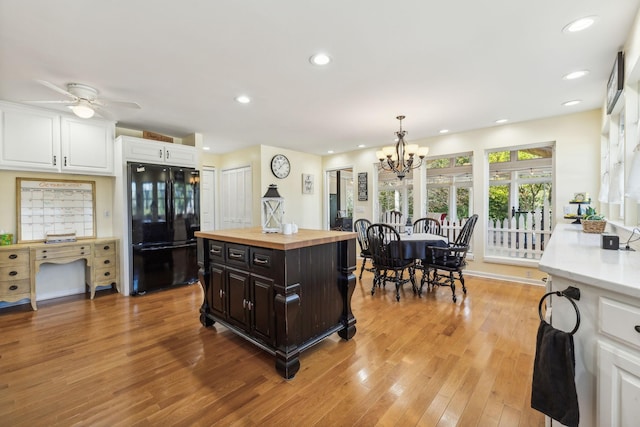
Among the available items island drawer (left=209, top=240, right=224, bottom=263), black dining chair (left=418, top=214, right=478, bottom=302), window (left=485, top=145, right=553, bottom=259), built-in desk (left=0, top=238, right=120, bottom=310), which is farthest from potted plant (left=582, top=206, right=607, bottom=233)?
built-in desk (left=0, top=238, right=120, bottom=310)

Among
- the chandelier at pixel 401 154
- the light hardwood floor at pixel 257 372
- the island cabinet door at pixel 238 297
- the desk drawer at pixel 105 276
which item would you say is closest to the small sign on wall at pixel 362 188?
the chandelier at pixel 401 154

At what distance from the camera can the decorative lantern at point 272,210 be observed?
2525mm

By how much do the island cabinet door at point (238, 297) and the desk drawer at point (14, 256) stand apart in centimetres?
280

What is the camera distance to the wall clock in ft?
19.0

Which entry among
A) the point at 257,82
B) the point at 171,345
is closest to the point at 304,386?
the point at 171,345

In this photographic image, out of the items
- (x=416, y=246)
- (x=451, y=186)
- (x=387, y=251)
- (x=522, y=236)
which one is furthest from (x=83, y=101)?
(x=451, y=186)

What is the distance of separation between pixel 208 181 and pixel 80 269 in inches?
123

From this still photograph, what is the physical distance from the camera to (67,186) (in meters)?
3.89

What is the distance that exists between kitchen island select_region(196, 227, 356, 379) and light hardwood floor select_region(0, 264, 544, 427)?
6.3 inches

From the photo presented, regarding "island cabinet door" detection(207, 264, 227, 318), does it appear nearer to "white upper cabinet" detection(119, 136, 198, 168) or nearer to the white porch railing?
"white upper cabinet" detection(119, 136, 198, 168)

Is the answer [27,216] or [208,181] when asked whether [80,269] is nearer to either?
[27,216]

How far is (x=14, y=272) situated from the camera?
3.21 metres

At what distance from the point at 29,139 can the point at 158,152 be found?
136cm

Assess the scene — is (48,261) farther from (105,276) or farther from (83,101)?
(83,101)
